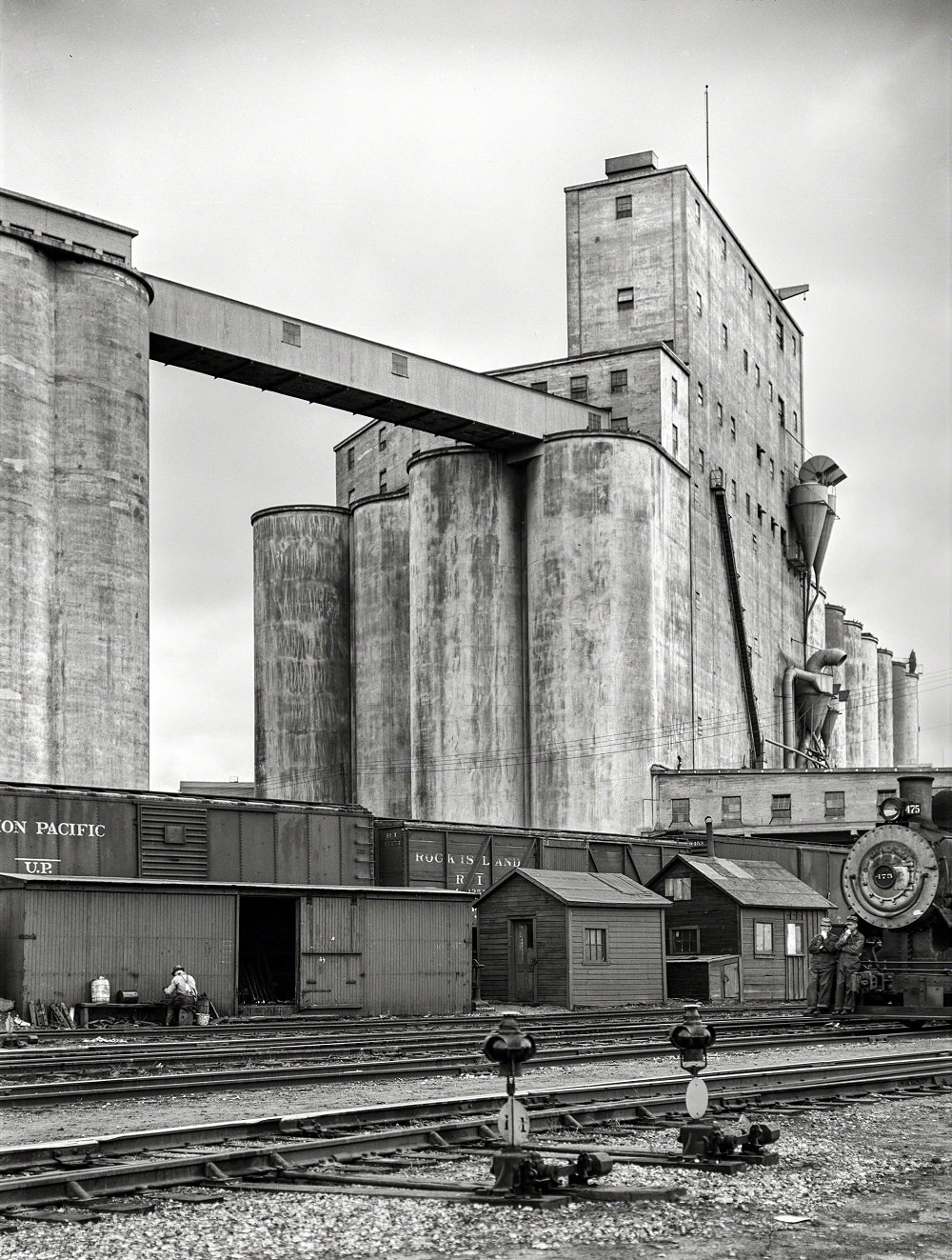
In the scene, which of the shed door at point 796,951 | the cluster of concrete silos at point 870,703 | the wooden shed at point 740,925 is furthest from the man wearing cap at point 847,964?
the cluster of concrete silos at point 870,703

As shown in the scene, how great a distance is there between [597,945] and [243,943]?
28.4ft

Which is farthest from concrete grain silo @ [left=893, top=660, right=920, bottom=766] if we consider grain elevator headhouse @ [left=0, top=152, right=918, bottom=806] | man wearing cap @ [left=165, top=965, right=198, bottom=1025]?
man wearing cap @ [left=165, top=965, right=198, bottom=1025]

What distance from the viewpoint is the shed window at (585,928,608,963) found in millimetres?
38625

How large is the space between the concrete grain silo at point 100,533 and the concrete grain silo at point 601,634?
21.4 m

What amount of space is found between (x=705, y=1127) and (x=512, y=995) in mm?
28223

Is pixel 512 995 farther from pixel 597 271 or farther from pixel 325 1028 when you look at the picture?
pixel 597 271

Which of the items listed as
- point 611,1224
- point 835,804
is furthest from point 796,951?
point 611,1224

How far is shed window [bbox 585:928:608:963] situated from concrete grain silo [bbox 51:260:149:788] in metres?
18.6

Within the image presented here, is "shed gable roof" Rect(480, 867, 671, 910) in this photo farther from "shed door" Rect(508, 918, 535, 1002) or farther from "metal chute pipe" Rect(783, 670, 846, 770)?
"metal chute pipe" Rect(783, 670, 846, 770)

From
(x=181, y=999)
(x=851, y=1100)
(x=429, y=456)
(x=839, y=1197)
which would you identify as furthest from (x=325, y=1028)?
(x=429, y=456)

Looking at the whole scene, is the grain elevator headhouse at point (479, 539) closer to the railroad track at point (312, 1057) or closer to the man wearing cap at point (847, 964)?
the railroad track at point (312, 1057)

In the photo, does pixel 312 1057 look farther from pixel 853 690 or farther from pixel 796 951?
pixel 853 690

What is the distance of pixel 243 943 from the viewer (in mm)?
37688

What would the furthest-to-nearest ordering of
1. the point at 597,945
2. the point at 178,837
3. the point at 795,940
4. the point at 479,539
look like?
the point at 479,539, the point at 795,940, the point at 597,945, the point at 178,837
